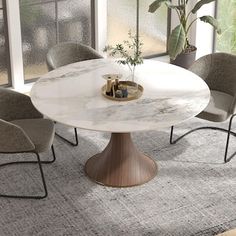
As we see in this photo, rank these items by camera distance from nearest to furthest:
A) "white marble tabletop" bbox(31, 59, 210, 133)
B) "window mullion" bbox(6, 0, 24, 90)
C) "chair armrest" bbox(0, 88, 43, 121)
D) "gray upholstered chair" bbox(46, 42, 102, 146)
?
"white marble tabletop" bbox(31, 59, 210, 133) → "chair armrest" bbox(0, 88, 43, 121) → "gray upholstered chair" bbox(46, 42, 102, 146) → "window mullion" bbox(6, 0, 24, 90)

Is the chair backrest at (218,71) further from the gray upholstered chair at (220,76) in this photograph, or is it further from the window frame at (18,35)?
the window frame at (18,35)

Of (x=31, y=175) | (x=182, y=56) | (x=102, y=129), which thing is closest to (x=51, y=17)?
(x=182, y=56)

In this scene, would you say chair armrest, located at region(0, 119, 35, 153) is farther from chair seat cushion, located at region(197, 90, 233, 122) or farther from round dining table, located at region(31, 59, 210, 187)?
chair seat cushion, located at region(197, 90, 233, 122)

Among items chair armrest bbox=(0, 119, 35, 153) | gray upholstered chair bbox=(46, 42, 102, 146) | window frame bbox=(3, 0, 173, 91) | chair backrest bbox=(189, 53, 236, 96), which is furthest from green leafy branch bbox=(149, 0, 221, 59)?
chair armrest bbox=(0, 119, 35, 153)

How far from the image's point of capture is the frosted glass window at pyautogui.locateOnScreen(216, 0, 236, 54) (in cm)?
664

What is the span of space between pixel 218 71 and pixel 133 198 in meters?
1.34

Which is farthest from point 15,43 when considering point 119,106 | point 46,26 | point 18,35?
point 119,106

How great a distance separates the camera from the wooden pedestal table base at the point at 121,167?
4578 mm

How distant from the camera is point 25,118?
15.3ft

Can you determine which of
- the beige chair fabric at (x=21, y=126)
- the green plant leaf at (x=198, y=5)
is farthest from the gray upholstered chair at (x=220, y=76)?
the beige chair fabric at (x=21, y=126)

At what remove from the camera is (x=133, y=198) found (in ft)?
14.5

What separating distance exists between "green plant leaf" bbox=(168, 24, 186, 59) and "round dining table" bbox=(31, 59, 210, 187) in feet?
2.74

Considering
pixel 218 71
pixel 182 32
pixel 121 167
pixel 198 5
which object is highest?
→ pixel 198 5

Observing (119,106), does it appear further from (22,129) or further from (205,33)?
(205,33)
